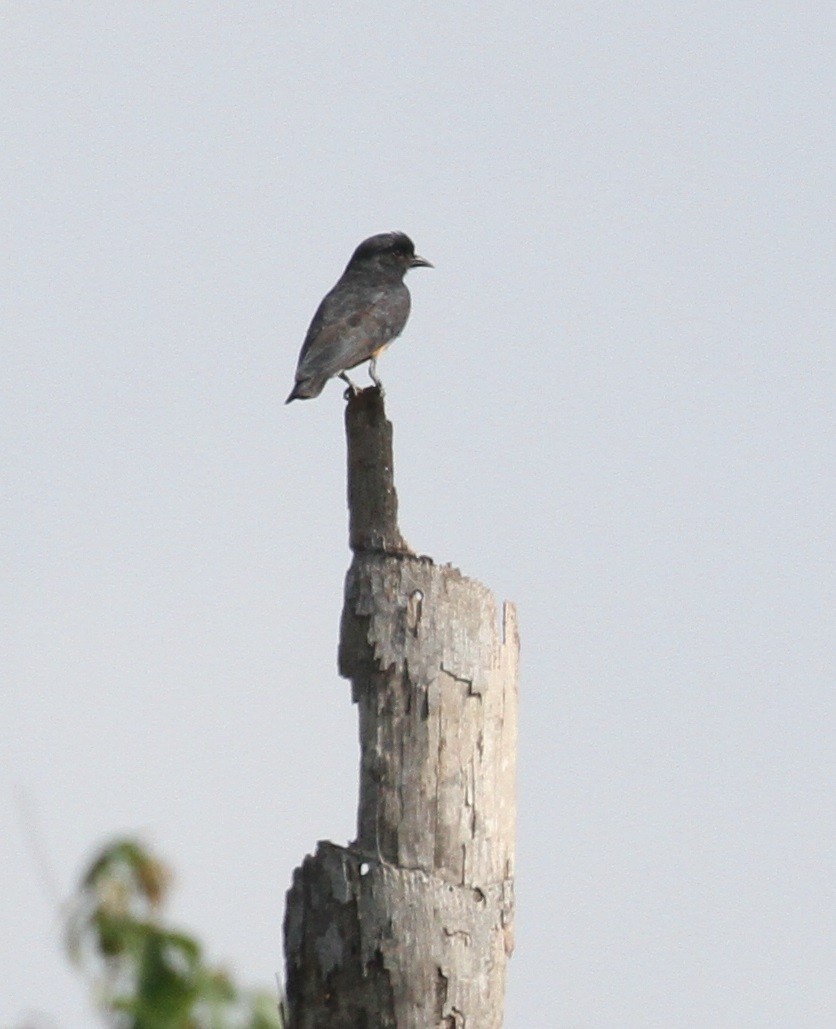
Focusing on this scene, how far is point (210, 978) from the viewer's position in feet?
15.9

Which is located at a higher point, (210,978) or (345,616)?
(345,616)

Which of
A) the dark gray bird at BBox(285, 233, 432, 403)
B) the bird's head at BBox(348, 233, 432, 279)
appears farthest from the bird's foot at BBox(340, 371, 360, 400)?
the bird's head at BBox(348, 233, 432, 279)

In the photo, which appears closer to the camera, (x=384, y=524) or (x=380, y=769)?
(x=380, y=769)

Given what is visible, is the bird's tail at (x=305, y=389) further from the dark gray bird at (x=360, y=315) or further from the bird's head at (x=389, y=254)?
the bird's head at (x=389, y=254)

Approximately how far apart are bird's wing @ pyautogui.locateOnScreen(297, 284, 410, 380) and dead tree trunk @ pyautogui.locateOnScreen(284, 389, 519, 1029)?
14.0 ft

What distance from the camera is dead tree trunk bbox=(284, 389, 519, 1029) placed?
6281 millimetres

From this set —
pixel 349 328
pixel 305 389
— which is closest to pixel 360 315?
pixel 349 328

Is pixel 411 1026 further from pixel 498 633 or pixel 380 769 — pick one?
pixel 498 633

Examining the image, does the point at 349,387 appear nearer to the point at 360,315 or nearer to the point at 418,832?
the point at 360,315

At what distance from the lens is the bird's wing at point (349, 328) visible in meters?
11.0

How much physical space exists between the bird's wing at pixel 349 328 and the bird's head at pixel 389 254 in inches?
30.2

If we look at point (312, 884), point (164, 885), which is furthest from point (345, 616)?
point (164, 885)

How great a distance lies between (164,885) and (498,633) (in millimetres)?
1975

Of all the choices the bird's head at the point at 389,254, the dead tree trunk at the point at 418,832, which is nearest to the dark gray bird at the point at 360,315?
the bird's head at the point at 389,254
